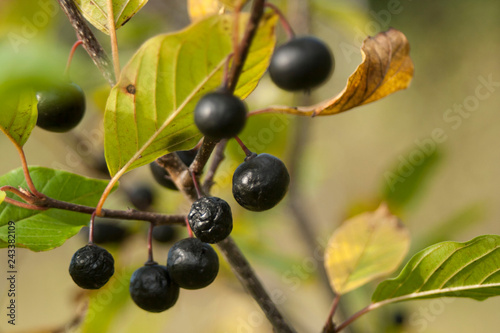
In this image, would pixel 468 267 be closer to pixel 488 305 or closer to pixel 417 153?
pixel 417 153

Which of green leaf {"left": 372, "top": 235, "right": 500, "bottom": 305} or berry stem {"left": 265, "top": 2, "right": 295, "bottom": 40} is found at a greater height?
berry stem {"left": 265, "top": 2, "right": 295, "bottom": 40}

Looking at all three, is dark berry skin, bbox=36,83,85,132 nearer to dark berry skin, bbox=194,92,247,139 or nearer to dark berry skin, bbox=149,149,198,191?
dark berry skin, bbox=149,149,198,191

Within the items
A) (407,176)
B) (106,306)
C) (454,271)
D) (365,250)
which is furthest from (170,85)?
(407,176)

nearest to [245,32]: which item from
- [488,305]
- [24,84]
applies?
[24,84]

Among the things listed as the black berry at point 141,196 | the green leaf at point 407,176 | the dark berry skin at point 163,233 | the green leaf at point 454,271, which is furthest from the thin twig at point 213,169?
the green leaf at point 407,176

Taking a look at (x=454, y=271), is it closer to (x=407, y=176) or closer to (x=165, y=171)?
(x=165, y=171)

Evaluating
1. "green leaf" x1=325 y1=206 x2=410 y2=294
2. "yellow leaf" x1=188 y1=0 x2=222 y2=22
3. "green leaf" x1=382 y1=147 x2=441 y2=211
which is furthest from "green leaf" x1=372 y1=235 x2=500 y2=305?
"green leaf" x1=382 y1=147 x2=441 y2=211
